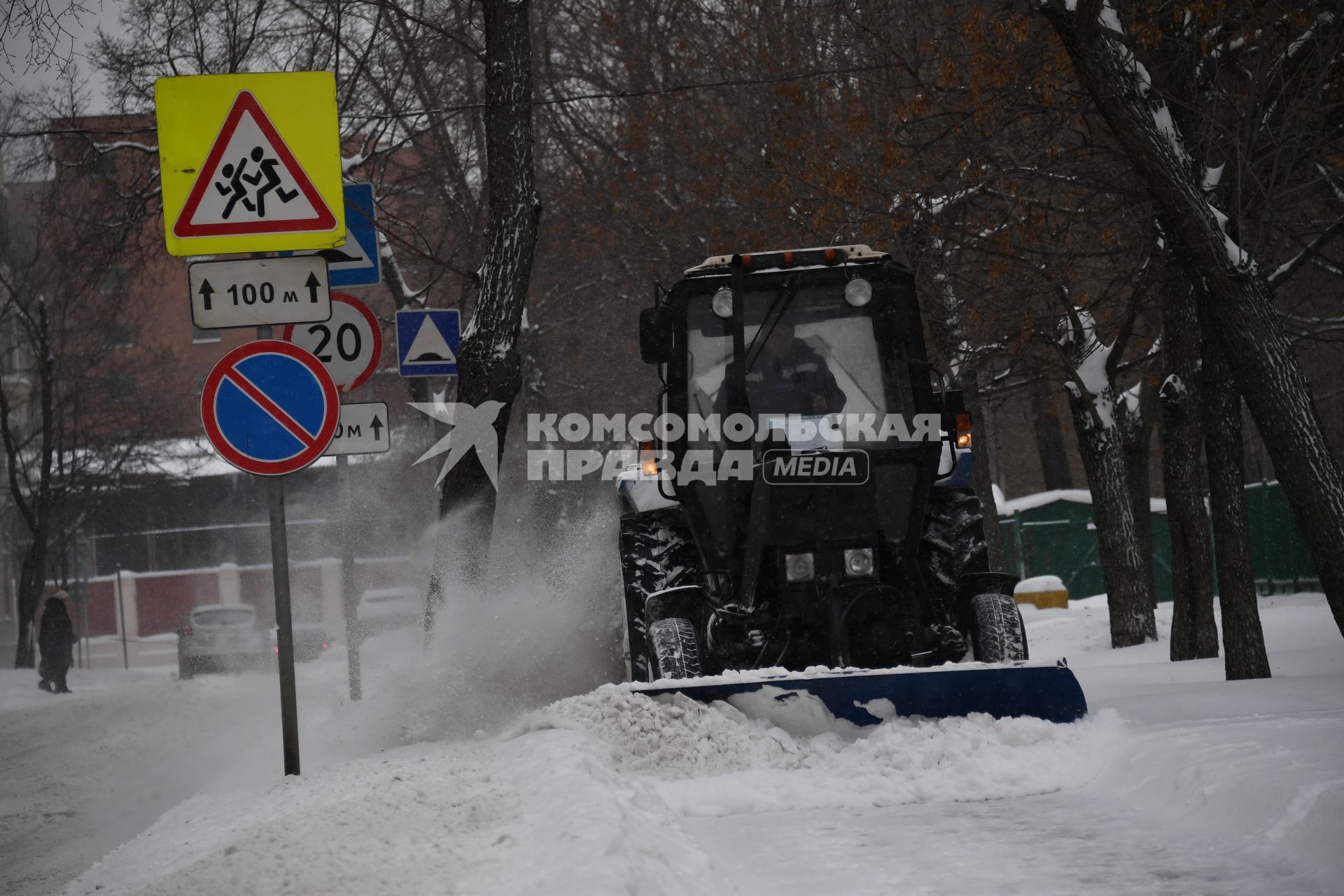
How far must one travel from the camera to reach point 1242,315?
8086mm

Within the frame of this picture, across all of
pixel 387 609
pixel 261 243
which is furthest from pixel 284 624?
pixel 387 609

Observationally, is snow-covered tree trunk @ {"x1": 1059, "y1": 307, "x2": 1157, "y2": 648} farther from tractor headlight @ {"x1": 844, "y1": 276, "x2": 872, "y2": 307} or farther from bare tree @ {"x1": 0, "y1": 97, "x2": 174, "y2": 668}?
bare tree @ {"x1": 0, "y1": 97, "x2": 174, "y2": 668}

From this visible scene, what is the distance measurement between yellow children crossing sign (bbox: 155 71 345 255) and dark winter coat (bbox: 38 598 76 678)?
57.9 ft

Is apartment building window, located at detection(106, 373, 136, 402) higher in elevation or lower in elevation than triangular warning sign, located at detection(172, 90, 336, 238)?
higher

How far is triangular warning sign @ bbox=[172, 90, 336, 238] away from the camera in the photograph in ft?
22.1

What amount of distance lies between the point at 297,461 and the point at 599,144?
50.0 ft

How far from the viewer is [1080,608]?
74.9 feet

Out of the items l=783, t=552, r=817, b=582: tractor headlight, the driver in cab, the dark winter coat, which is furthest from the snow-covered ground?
the dark winter coat

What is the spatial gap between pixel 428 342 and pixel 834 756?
21.0 feet

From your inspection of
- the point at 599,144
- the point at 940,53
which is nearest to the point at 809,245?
the point at 940,53

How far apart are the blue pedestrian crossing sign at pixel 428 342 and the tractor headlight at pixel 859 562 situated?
16.2 ft

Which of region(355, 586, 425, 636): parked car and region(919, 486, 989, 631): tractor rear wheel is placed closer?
region(919, 486, 989, 631): tractor rear wheel

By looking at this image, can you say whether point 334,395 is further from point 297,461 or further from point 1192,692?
point 1192,692

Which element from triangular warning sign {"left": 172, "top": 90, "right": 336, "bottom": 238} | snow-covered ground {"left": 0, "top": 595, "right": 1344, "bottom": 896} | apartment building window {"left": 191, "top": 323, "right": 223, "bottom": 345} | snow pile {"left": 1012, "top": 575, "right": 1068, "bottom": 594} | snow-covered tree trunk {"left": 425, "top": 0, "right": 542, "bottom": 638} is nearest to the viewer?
snow-covered ground {"left": 0, "top": 595, "right": 1344, "bottom": 896}
